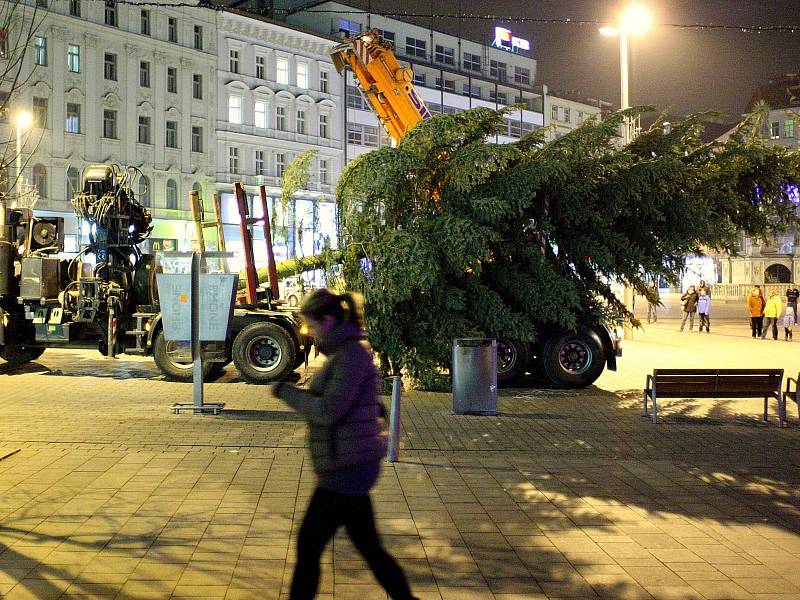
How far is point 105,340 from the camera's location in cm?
1609

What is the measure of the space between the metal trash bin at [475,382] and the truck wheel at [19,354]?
354 inches

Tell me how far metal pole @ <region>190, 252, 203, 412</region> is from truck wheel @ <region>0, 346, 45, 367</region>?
641cm

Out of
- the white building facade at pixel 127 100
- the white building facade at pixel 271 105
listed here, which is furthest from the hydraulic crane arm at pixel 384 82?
the white building facade at pixel 271 105

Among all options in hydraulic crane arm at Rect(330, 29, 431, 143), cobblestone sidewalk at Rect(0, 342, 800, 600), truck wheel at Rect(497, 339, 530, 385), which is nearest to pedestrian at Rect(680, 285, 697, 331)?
hydraulic crane arm at Rect(330, 29, 431, 143)

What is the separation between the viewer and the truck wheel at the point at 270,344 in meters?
15.3

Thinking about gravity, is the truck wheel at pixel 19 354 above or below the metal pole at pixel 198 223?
below

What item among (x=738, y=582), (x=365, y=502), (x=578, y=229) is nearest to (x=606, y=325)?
(x=578, y=229)

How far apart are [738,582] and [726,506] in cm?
207

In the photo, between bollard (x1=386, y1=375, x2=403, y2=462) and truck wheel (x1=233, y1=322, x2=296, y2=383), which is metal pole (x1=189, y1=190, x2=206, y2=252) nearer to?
truck wheel (x1=233, y1=322, x2=296, y2=383)

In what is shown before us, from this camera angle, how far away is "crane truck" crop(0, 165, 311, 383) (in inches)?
608

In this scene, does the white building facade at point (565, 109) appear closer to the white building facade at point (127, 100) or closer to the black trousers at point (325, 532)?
the white building facade at point (127, 100)

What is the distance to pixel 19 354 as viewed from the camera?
1788cm

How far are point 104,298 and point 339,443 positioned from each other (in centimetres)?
1261

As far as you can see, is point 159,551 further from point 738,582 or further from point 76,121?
point 76,121
